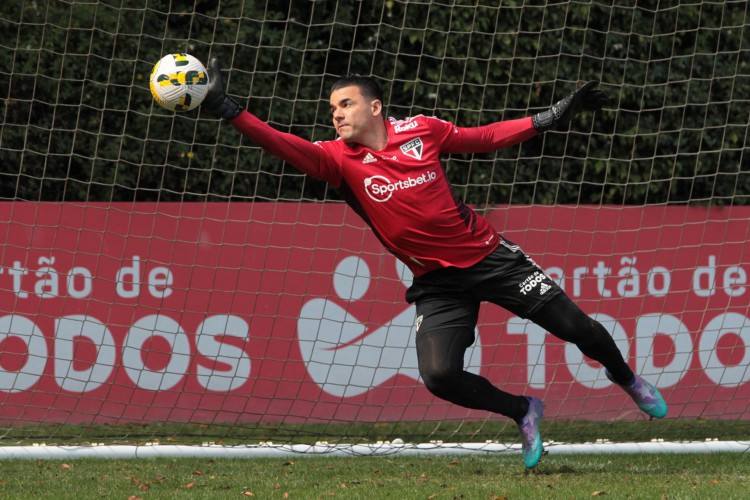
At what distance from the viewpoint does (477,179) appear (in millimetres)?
10672

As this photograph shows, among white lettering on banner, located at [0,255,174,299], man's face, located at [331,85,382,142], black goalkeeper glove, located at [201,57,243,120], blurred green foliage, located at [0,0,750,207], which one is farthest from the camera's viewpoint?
blurred green foliage, located at [0,0,750,207]

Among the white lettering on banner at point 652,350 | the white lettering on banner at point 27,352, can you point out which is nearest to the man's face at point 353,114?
the white lettering on banner at point 652,350

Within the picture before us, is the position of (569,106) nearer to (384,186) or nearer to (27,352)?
(384,186)

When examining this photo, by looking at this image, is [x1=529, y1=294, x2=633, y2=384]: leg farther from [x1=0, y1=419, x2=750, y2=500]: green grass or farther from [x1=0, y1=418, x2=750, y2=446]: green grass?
[x1=0, y1=418, x2=750, y2=446]: green grass

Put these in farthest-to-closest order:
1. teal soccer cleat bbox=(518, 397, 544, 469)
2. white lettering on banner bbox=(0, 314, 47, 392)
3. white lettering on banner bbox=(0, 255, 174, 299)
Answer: white lettering on banner bbox=(0, 255, 174, 299) → white lettering on banner bbox=(0, 314, 47, 392) → teal soccer cleat bbox=(518, 397, 544, 469)

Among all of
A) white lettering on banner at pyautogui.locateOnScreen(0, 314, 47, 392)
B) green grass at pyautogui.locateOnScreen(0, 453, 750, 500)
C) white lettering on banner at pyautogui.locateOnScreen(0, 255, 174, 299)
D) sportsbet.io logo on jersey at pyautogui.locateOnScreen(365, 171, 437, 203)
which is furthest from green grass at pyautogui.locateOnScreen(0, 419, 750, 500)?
sportsbet.io logo on jersey at pyautogui.locateOnScreen(365, 171, 437, 203)

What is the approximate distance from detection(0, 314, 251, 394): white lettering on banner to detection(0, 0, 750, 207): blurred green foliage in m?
1.28

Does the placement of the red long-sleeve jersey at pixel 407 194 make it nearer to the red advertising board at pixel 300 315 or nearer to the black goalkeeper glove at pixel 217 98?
the black goalkeeper glove at pixel 217 98

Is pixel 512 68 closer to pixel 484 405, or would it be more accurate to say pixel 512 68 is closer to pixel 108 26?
pixel 108 26

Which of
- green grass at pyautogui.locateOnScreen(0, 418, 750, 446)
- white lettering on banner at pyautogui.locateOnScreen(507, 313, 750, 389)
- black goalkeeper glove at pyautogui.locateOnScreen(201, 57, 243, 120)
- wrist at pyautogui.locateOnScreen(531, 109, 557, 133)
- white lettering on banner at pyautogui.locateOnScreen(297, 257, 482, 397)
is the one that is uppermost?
wrist at pyautogui.locateOnScreen(531, 109, 557, 133)

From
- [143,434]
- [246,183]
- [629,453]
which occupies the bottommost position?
[143,434]

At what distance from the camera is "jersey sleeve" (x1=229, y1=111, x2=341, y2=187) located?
539cm

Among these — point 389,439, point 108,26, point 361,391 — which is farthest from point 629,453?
point 108,26

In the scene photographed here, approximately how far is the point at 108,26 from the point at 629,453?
556cm
